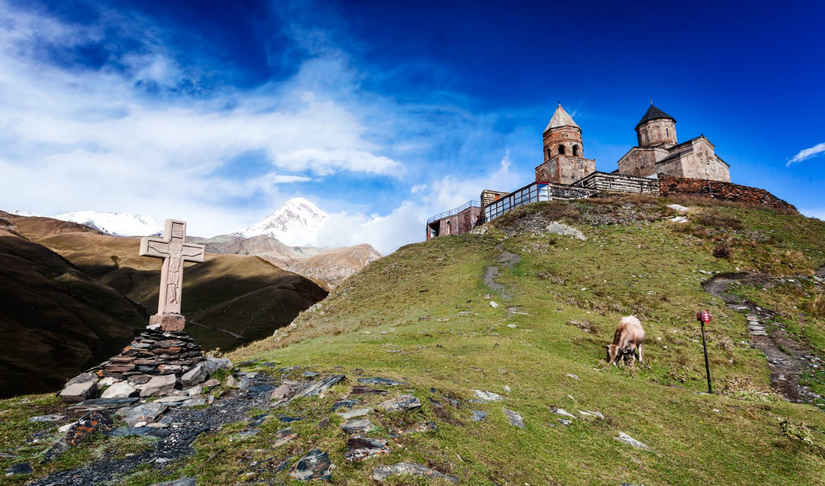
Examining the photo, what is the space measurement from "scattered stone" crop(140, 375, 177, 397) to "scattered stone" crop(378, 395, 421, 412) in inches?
249

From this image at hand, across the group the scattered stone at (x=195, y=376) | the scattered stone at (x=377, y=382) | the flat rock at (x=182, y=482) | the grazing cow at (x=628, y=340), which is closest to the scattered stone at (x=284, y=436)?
the flat rock at (x=182, y=482)

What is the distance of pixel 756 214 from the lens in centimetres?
4672

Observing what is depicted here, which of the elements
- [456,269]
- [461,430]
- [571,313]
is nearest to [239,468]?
[461,430]

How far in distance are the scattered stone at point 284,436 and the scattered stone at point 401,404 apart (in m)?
2.04

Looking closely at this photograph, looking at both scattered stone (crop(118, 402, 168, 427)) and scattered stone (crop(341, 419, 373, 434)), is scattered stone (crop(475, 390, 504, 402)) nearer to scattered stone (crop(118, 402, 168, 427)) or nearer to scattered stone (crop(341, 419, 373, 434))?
scattered stone (crop(341, 419, 373, 434))

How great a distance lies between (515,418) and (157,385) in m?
9.77

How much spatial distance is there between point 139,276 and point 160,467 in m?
162

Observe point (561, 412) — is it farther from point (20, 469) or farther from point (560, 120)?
point (560, 120)

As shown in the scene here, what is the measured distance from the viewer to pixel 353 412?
8656 mm

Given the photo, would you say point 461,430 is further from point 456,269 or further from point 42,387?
point 42,387

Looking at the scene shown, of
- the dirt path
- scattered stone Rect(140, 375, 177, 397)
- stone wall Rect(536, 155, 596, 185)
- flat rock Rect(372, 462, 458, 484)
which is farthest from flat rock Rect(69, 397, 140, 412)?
stone wall Rect(536, 155, 596, 185)

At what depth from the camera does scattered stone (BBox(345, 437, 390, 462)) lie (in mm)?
6867

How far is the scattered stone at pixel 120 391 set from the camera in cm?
1048

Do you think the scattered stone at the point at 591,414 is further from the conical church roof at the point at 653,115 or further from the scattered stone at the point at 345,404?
the conical church roof at the point at 653,115
